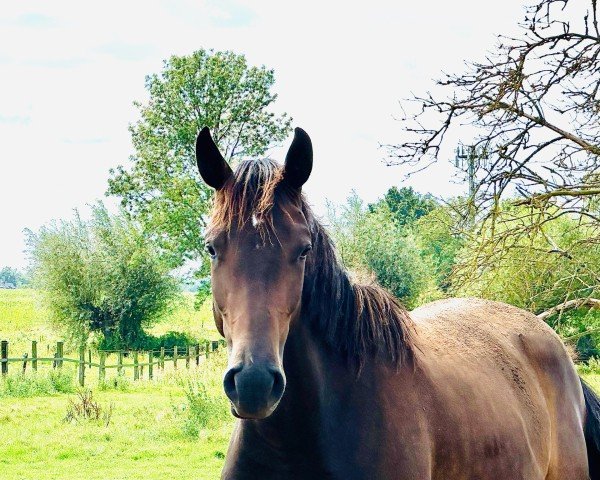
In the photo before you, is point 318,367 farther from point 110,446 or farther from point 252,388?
point 110,446

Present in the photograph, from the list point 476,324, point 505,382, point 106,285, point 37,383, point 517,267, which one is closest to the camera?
point 505,382

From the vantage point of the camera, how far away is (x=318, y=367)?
10.2 ft

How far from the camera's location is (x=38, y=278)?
1496 inches

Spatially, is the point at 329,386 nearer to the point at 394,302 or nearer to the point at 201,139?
the point at 394,302

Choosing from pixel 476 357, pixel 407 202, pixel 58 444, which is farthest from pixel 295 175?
pixel 407 202

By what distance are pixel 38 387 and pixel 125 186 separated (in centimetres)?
1989

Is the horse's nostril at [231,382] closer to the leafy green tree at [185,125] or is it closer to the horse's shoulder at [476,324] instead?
the horse's shoulder at [476,324]

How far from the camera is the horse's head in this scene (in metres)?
2.47

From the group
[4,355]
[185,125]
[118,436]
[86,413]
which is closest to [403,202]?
[185,125]

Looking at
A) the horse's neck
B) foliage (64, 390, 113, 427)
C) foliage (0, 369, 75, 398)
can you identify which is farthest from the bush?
the horse's neck

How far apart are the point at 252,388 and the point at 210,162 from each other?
105 centimetres

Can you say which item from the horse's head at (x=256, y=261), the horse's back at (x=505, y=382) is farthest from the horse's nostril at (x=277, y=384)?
the horse's back at (x=505, y=382)

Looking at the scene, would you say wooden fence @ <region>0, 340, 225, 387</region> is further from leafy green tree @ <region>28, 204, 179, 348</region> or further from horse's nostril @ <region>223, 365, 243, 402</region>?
horse's nostril @ <region>223, 365, 243, 402</region>

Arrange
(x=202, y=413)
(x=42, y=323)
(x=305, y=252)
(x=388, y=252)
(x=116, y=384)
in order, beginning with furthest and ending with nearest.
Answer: (x=42, y=323) < (x=388, y=252) < (x=116, y=384) < (x=202, y=413) < (x=305, y=252)
